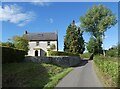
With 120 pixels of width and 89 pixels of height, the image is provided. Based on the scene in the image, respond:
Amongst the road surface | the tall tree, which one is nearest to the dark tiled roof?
the tall tree

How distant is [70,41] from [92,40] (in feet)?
27.8

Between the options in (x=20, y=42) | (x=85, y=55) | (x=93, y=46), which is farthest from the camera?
(x=85, y=55)

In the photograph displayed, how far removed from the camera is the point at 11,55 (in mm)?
30641

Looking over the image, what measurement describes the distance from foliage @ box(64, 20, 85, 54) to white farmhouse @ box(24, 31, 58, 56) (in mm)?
11681

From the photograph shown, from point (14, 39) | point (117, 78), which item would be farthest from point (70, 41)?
point (117, 78)

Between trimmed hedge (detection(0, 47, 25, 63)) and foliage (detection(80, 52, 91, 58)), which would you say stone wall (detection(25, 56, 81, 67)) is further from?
foliage (detection(80, 52, 91, 58))

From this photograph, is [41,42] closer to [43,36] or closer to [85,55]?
[43,36]

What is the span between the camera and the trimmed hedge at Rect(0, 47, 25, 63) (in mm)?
28203

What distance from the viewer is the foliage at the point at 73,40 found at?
75.7 metres

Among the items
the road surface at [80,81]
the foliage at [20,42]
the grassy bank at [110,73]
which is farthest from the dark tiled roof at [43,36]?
the grassy bank at [110,73]

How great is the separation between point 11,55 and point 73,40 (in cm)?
4714

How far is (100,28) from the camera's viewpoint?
6412cm

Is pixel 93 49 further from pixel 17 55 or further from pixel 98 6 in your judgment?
pixel 17 55

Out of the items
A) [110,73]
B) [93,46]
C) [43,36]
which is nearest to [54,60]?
[110,73]
